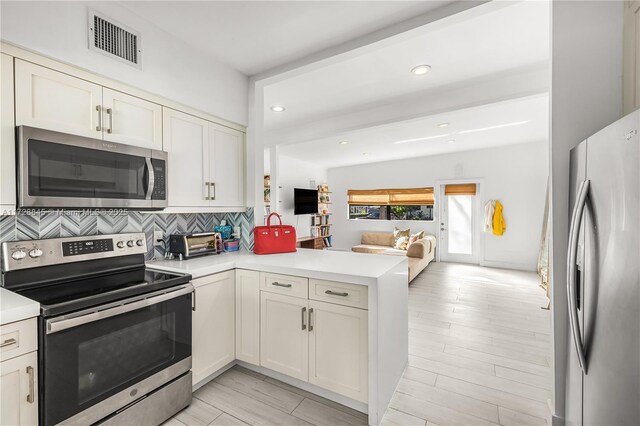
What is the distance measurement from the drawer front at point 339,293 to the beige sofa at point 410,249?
10.8 feet

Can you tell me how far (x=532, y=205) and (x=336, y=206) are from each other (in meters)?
4.66

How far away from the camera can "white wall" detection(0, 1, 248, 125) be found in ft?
4.88

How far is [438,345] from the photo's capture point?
9.12 ft

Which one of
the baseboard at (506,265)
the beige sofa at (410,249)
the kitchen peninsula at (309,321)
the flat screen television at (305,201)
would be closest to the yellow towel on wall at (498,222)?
the baseboard at (506,265)

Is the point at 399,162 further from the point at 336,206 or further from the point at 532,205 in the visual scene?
the point at 532,205

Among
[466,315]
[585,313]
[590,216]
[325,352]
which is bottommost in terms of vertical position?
[466,315]

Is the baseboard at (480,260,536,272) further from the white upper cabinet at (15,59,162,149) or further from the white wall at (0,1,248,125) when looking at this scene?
the white upper cabinet at (15,59,162,149)

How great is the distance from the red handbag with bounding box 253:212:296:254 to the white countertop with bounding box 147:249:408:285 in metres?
0.09

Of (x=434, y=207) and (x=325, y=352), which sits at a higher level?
(x=434, y=207)

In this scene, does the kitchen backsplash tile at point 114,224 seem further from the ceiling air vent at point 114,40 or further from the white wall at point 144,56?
the ceiling air vent at point 114,40

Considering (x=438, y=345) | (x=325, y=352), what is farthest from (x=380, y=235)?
(x=325, y=352)

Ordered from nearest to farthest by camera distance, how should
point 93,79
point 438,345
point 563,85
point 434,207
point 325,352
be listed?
1. point 563,85
2. point 93,79
3. point 325,352
4. point 438,345
5. point 434,207

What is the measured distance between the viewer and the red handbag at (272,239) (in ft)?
8.44

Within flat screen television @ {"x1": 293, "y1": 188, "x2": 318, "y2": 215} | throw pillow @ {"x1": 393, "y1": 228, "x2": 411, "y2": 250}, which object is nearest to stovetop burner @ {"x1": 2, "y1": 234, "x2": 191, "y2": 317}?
flat screen television @ {"x1": 293, "y1": 188, "x2": 318, "y2": 215}
